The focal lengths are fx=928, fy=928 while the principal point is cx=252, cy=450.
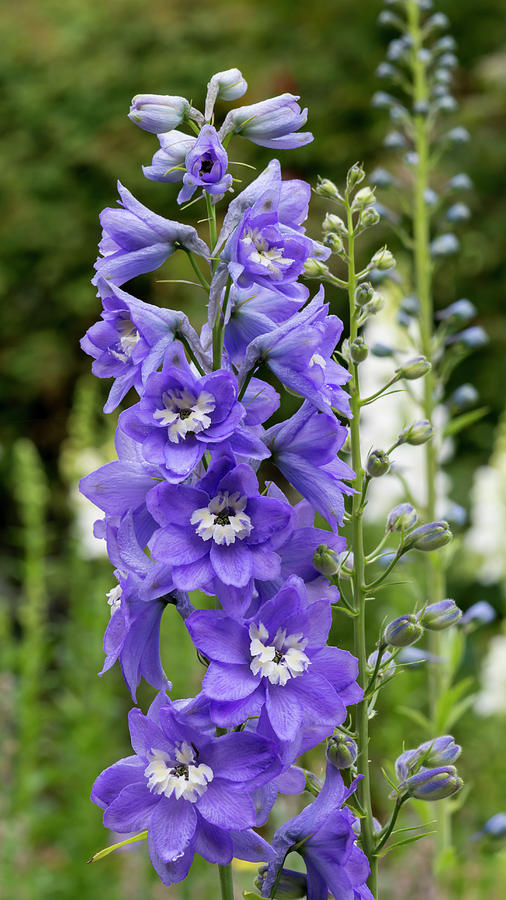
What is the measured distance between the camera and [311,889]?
121 cm

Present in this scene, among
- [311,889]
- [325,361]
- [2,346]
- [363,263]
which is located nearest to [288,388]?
[325,361]

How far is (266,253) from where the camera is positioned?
1249 mm

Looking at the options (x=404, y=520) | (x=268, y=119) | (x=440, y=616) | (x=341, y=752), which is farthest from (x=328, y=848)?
(x=268, y=119)

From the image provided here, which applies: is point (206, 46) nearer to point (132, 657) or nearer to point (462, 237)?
point (462, 237)

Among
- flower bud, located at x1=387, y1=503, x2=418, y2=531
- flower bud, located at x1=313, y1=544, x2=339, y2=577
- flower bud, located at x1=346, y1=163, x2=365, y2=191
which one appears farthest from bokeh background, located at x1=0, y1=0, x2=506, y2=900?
flower bud, located at x1=313, y1=544, x2=339, y2=577

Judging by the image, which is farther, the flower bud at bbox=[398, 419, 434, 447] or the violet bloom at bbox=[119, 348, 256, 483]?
the flower bud at bbox=[398, 419, 434, 447]

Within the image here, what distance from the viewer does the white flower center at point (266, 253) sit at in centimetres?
122

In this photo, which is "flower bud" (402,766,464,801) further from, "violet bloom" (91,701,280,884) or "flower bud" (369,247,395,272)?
"flower bud" (369,247,395,272)

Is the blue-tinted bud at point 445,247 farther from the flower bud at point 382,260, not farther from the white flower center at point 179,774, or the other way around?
the white flower center at point 179,774

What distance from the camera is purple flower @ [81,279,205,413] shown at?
122 centimetres

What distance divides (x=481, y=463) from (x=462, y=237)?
1832 mm

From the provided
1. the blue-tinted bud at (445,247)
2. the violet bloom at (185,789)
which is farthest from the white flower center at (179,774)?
the blue-tinted bud at (445,247)

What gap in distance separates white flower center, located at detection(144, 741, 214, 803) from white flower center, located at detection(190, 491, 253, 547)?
10.3 inches

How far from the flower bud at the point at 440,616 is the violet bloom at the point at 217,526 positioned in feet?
1.01
